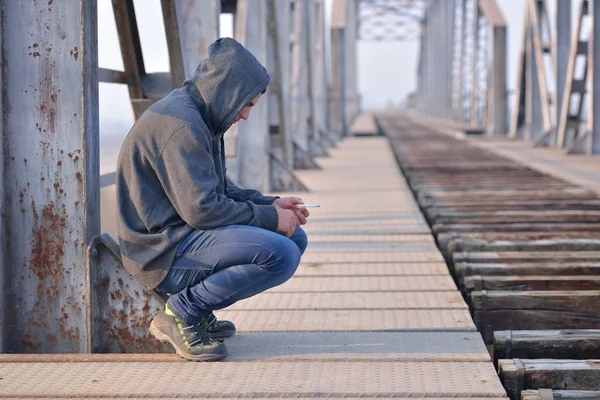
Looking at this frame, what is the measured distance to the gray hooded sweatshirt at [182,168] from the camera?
9.55ft

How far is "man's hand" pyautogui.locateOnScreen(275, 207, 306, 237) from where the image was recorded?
3141mm

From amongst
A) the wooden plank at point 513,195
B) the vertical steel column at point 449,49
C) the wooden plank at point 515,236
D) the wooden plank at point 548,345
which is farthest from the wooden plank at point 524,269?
the vertical steel column at point 449,49

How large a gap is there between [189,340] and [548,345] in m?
1.28

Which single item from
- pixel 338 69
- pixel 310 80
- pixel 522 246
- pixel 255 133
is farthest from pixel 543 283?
pixel 338 69

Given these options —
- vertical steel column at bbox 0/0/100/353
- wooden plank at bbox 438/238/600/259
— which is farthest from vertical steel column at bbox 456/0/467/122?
vertical steel column at bbox 0/0/100/353

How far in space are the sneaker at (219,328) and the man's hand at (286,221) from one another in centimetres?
44

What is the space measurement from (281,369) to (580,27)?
12.0m

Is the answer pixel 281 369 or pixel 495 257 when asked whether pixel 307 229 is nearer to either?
pixel 495 257

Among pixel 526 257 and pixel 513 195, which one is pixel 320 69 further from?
pixel 526 257

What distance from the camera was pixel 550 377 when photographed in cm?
297

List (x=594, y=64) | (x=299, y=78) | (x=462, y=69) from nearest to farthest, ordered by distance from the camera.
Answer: (x=594, y=64)
(x=299, y=78)
(x=462, y=69)

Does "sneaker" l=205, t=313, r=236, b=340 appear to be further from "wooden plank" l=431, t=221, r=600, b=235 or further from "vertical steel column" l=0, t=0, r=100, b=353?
"wooden plank" l=431, t=221, r=600, b=235

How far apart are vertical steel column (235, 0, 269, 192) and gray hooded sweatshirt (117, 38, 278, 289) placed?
5317 millimetres

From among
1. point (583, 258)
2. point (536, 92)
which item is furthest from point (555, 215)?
point (536, 92)
